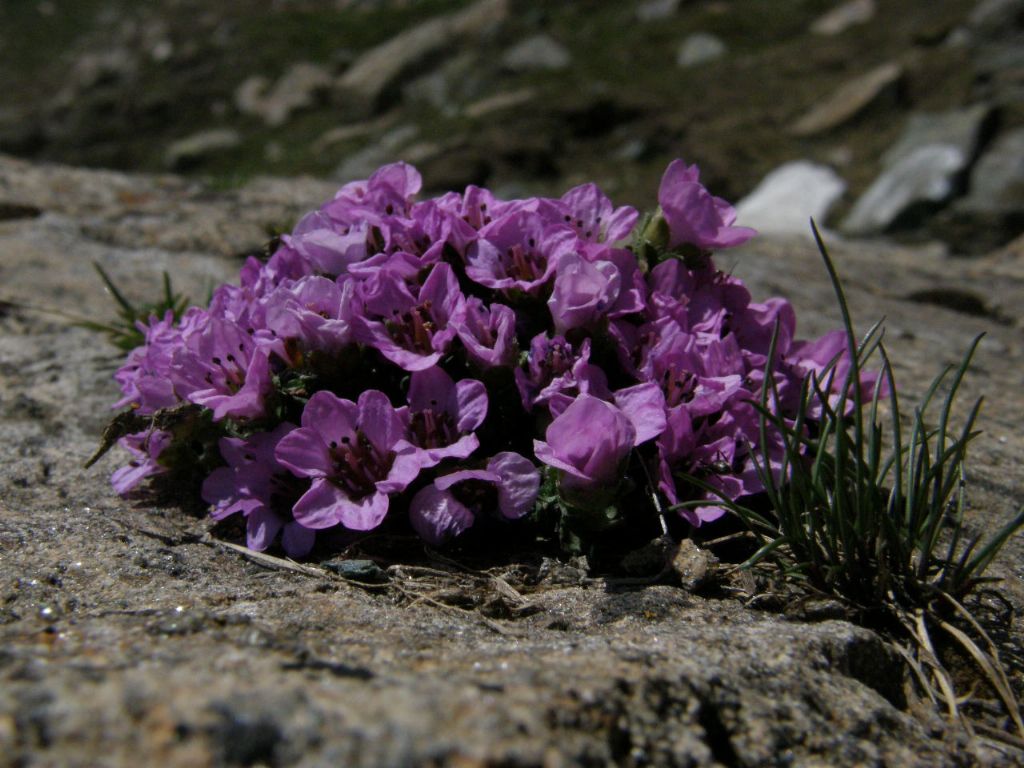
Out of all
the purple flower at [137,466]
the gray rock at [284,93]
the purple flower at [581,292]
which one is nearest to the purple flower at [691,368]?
the purple flower at [581,292]

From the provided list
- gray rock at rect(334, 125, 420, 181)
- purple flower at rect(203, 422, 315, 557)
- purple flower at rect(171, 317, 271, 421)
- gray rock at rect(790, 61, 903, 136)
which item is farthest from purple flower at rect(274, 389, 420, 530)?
gray rock at rect(334, 125, 420, 181)

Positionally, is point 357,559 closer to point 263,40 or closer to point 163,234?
point 163,234

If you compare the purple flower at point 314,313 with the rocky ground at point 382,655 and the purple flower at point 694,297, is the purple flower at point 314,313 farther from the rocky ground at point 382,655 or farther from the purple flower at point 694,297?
the purple flower at point 694,297

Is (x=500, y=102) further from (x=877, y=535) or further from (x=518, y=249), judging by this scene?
(x=877, y=535)

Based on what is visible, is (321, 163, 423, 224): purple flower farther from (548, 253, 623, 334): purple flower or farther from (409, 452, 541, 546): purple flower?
(409, 452, 541, 546): purple flower

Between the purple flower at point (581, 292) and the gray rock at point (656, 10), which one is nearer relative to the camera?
the purple flower at point (581, 292)

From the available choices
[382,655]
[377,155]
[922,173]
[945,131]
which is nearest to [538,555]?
[382,655]

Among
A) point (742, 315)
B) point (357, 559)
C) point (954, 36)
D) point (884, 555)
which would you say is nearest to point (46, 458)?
point (357, 559)
